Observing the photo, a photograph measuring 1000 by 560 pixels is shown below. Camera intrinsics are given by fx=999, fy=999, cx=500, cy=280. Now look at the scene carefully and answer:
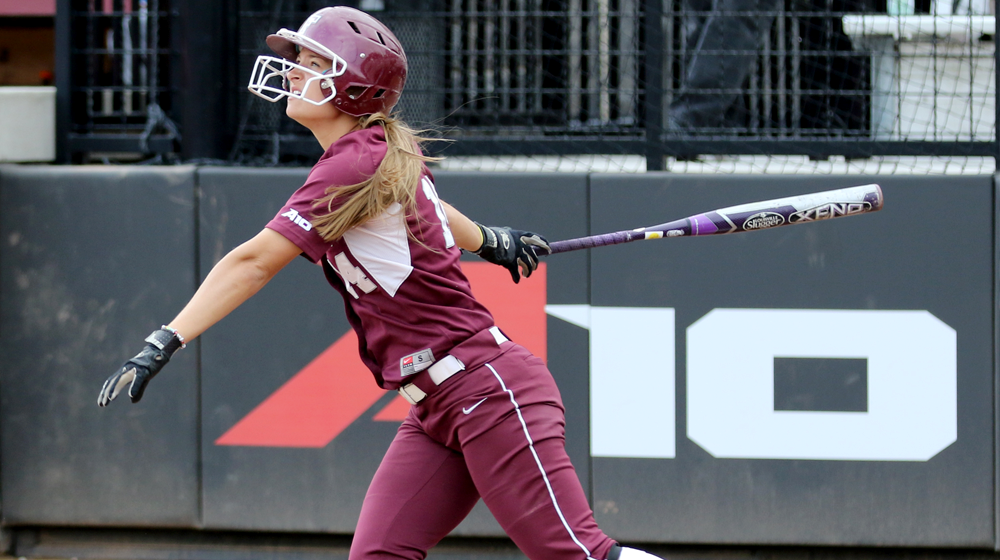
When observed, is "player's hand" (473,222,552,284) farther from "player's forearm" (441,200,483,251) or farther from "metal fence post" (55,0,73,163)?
"metal fence post" (55,0,73,163)

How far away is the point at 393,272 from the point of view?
96.4 inches

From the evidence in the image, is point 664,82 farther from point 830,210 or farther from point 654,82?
point 830,210

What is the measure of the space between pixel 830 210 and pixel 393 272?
1.39m

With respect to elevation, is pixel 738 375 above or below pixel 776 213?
below

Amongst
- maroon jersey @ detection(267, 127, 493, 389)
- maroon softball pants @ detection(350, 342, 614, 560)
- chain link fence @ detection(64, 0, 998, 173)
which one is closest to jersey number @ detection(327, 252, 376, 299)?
maroon jersey @ detection(267, 127, 493, 389)

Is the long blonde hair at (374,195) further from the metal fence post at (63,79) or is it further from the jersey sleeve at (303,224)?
the metal fence post at (63,79)

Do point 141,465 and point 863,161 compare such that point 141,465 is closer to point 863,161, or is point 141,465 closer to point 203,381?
point 203,381

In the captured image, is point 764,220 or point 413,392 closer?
point 413,392

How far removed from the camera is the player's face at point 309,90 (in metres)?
2.58

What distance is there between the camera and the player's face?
8.47 feet

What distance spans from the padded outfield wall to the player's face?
1574mm

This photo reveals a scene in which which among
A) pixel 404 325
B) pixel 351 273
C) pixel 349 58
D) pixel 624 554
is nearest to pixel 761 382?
pixel 624 554

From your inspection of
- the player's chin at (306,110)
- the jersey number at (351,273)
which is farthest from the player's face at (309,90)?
the jersey number at (351,273)

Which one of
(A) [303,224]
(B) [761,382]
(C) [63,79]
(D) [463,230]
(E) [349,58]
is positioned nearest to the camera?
(A) [303,224]
